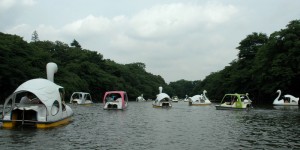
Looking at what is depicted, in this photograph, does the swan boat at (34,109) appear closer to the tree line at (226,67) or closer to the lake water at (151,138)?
the lake water at (151,138)

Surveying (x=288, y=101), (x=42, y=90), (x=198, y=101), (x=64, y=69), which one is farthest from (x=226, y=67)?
(x=42, y=90)

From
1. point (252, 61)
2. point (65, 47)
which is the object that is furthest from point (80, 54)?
point (252, 61)

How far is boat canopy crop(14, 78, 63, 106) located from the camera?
76.4 feet

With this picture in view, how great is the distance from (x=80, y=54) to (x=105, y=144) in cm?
9249

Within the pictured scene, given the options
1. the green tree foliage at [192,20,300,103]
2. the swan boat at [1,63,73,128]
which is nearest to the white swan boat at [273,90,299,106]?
the green tree foliage at [192,20,300,103]

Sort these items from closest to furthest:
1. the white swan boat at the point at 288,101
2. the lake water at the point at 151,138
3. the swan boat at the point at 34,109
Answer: the lake water at the point at 151,138 → the swan boat at the point at 34,109 → the white swan boat at the point at 288,101

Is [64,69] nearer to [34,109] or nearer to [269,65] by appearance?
[269,65]

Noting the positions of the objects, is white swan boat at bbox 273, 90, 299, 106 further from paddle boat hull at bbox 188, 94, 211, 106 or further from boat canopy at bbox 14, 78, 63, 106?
boat canopy at bbox 14, 78, 63, 106

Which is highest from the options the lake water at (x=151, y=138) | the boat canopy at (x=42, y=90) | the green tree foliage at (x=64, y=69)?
the green tree foliage at (x=64, y=69)

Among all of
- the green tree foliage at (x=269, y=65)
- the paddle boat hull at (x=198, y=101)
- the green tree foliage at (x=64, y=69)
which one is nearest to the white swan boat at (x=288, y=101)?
the green tree foliage at (x=269, y=65)

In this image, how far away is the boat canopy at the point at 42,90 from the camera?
23.3 m

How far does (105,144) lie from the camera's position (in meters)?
18.2

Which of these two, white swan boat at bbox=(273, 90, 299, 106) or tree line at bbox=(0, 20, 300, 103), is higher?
tree line at bbox=(0, 20, 300, 103)

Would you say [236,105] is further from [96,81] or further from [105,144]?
[96,81]
